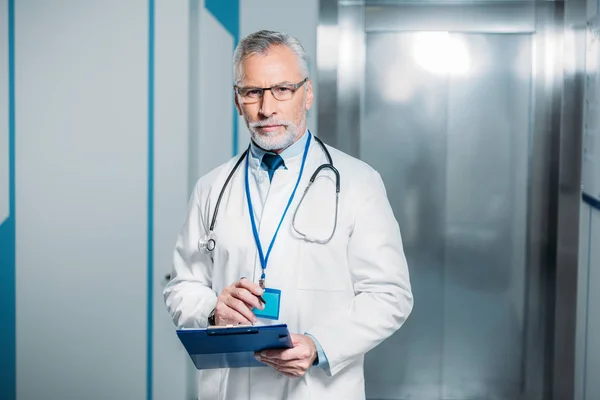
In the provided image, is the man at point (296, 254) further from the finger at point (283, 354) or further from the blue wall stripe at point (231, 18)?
the blue wall stripe at point (231, 18)

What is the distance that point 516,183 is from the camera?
3104 mm

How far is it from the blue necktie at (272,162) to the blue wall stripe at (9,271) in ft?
4.41

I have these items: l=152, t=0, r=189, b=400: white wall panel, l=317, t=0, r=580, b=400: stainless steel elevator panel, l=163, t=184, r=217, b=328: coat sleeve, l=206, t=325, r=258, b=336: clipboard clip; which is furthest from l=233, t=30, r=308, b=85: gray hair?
l=317, t=0, r=580, b=400: stainless steel elevator panel

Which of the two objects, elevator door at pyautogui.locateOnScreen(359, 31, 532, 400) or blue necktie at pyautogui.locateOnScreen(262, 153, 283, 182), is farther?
elevator door at pyautogui.locateOnScreen(359, 31, 532, 400)

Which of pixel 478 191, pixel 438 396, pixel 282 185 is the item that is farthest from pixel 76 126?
pixel 438 396

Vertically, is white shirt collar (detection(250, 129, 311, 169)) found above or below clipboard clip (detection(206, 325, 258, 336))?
above

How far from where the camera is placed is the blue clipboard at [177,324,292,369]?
1320 mm

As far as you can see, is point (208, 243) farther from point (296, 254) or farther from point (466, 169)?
point (466, 169)

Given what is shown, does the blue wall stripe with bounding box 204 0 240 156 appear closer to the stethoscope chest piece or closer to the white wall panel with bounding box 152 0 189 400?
the white wall panel with bounding box 152 0 189 400

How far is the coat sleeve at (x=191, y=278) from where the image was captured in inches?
61.6

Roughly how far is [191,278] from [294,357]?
0.37 meters

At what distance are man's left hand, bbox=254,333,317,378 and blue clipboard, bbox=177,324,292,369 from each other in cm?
2

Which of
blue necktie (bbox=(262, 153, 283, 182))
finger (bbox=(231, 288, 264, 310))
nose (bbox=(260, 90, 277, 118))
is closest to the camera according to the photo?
finger (bbox=(231, 288, 264, 310))

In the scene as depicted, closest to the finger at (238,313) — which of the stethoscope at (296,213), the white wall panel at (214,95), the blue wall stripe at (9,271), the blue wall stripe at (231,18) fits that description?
the stethoscope at (296,213)
